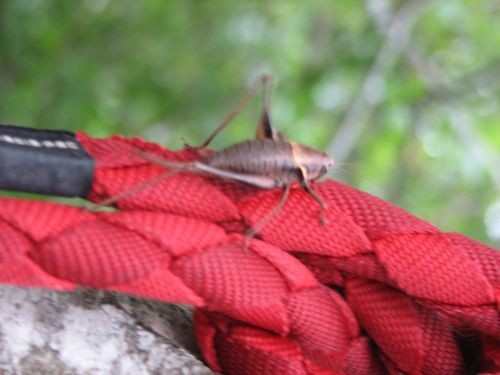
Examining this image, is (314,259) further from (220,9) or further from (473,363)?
(220,9)

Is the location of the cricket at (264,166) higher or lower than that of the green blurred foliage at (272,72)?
lower

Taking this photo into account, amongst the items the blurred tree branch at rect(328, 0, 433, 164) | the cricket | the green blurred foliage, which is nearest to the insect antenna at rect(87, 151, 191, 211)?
the cricket

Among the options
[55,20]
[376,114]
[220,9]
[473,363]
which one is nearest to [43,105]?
[55,20]

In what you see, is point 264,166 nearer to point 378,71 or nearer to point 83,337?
point 83,337

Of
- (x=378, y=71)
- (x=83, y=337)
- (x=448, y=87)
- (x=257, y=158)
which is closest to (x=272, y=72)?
(x=378, y=71)

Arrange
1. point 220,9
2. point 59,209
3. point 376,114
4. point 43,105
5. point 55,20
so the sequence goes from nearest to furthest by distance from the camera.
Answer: point 59,209 → point 43,105 → point 55,20 → point 376,114 → point 220,9

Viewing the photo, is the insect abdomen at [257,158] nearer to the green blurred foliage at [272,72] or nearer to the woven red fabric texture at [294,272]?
the woven red fabric texture at [294,272]

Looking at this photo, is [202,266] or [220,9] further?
[220,9]

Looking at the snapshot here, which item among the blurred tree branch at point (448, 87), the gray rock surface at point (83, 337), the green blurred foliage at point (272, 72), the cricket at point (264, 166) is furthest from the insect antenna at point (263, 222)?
the blurred tree branch at point (448, 87)
